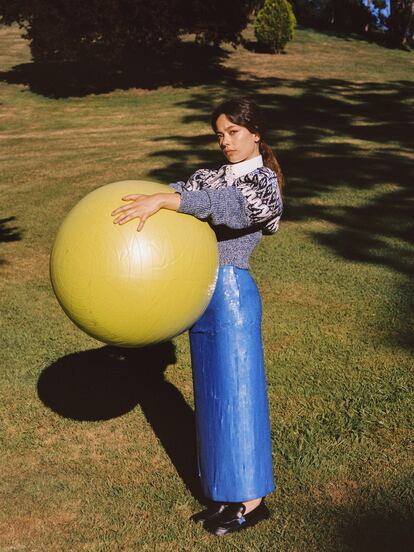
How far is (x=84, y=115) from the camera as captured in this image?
1895 centimetres

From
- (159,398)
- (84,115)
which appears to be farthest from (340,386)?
(84,115)

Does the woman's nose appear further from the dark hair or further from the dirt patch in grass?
the dirt patch in grass

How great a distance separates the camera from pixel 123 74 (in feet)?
A: 80.4

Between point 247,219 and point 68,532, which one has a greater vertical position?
point 247,219

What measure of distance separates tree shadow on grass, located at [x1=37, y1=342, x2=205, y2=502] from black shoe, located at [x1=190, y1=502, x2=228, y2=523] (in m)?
0.36

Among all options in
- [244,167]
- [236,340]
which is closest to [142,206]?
[244,167]

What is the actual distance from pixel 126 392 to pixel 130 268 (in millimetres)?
2336

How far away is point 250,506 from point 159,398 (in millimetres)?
1538

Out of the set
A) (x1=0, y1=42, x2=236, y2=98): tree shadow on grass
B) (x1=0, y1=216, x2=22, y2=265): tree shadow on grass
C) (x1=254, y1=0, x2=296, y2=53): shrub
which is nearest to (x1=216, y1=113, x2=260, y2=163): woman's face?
(x1=0, y1=216, x2=22, y2=265): tree shadow on grass

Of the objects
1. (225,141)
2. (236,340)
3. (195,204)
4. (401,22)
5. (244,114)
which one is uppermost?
(244,114)

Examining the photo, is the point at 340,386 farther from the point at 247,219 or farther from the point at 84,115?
the point at 84,115

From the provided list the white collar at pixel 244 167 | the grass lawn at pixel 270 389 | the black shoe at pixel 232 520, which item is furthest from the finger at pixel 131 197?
the grass lawn at pixel 270 389

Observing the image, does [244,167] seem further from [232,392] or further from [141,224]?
[232,392]

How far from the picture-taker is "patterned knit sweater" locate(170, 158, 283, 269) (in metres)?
2.69
